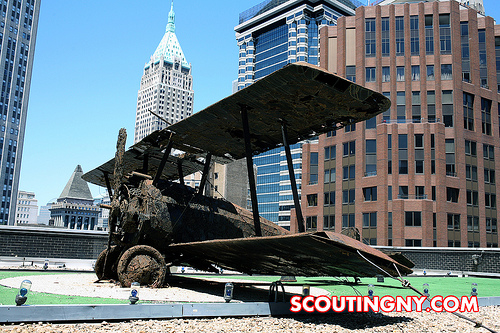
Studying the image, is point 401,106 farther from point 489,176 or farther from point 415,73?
point 489,176

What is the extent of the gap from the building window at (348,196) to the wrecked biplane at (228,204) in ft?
155

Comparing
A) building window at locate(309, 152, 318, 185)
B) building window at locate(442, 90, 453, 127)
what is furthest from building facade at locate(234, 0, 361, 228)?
building window at locate(442, 90, 453, 127)

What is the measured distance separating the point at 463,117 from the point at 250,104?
57147 mm

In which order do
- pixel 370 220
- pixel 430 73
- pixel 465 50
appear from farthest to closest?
pixel 465 50 → pixel 430 73 → pixel 370 220

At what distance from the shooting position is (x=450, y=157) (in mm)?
61000

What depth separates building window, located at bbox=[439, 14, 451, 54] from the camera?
6431 cm

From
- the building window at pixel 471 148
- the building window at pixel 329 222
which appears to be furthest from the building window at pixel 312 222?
the building window at pixel 471 148

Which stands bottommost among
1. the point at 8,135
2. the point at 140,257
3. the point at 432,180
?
the point at 140,257

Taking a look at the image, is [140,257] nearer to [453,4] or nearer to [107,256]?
[107,256]

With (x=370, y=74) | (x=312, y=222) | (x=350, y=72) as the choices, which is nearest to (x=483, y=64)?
(x=370, y=74)

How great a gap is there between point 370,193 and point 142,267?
169 ft

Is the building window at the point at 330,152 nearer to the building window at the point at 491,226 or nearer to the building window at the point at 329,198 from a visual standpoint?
the building window at the point at 329,198

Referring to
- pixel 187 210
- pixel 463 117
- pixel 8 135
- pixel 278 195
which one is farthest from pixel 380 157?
pixel 8 135

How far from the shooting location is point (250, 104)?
45.8 ft
